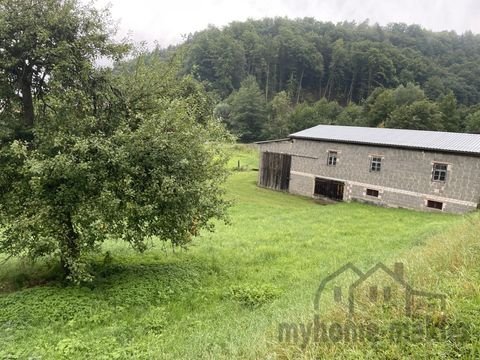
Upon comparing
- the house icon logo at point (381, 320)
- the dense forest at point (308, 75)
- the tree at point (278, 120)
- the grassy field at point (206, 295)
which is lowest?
the grassy field at point (206, 295)

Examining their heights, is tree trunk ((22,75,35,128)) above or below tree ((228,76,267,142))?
below

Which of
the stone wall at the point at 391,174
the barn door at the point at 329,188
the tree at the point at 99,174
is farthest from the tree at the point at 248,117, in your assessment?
the tree at the point at 99,174

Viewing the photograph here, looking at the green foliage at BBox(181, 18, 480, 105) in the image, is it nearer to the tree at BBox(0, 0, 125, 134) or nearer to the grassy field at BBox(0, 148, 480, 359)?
the grassy field at BBox(0, 148, 480, 359)

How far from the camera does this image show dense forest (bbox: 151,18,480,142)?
89625 mm

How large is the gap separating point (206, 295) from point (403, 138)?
91.4 ft

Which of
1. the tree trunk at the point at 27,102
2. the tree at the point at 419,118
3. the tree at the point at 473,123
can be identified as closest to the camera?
the tree trunk at the point at 27,102

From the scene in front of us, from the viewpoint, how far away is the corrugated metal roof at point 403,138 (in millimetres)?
29125

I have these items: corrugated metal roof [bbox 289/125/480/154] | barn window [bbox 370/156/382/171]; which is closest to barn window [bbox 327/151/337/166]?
corrugated metal roof [bbox 289/125/480/154]

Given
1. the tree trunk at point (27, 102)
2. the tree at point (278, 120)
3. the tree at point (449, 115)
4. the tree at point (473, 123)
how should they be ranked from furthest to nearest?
the tree at point (278, 120)
the tree at point (449, 115)
the tree at point (473, 123)
the tree trunk at point (27, 102)

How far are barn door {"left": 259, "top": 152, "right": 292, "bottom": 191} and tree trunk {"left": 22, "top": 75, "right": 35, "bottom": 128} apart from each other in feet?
98.1

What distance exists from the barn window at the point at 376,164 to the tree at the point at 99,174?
23.9 metres

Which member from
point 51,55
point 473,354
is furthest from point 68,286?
point 473,354

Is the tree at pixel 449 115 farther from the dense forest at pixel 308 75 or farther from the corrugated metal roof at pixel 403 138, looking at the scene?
the corrugated metal roof at pixel 403 138

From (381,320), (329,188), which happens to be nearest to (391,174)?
(329,188)
